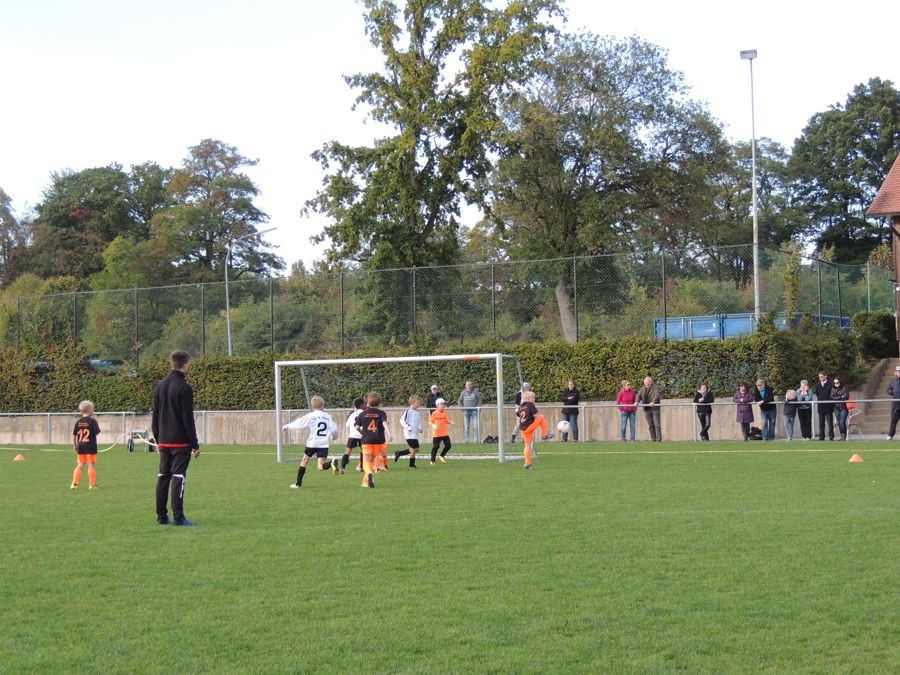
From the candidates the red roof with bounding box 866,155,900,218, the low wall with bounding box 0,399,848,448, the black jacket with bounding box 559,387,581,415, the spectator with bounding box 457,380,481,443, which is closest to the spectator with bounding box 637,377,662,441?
the low wall with bounding box 0,399,848,448

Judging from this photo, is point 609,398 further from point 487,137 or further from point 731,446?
point 487,137

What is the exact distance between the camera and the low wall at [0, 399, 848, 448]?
3056cm

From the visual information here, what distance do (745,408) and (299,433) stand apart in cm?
1349

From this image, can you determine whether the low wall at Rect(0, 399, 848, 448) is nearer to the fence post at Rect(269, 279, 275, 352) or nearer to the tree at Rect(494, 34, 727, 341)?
the fence post at Rect(269, 279, 275, 352)

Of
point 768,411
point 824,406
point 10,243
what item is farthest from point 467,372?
point 10,243

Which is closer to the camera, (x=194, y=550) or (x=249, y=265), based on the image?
(x=194, y=550)

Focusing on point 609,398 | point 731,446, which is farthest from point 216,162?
point 731,446

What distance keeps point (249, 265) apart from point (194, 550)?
6868cm

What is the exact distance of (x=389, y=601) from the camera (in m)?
7.72

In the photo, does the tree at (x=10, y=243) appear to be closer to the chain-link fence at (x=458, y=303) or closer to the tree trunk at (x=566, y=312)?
the chain-link fence at (x=458, y=303)

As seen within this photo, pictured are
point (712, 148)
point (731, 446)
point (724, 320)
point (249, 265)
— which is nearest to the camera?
point (731, 446)

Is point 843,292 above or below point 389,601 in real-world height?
above

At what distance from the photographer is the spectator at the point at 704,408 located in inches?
1150

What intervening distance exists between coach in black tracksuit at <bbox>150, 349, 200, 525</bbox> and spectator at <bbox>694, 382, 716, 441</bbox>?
19577 millimetres
